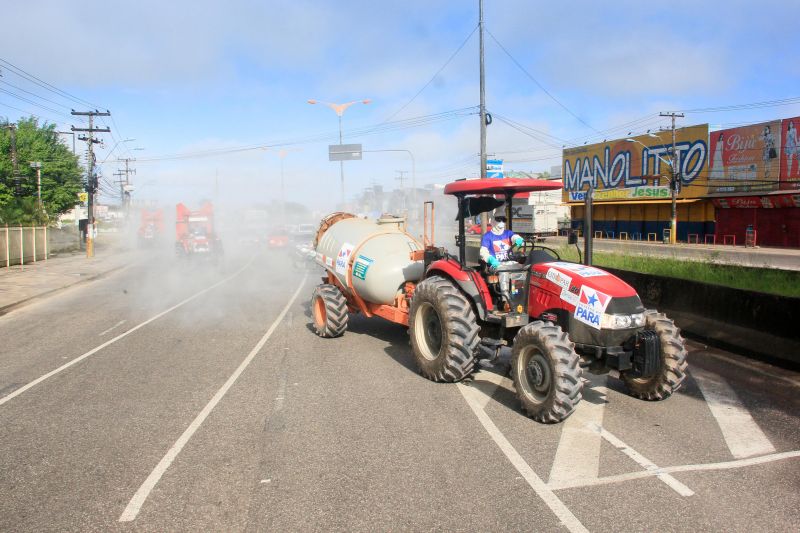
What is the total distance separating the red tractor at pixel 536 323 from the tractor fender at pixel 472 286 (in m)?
0.01

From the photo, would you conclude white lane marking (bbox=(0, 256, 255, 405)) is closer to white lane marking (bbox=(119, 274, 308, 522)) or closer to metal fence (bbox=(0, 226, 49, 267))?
white lane marking (bbox=(119, 274, 308, 522))

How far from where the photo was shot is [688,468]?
4703 mm

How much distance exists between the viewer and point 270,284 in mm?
19969

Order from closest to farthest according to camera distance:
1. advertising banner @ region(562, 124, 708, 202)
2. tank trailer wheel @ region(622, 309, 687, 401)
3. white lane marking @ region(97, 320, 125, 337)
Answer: tank trailer wheel @ region(622, 309, 687, 401), white lane marking @ region(97, 320, 125, 337), advertising banner @ region(562, 124, 708, 202)

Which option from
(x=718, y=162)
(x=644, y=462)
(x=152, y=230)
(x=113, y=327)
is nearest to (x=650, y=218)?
(x=718, y=162)

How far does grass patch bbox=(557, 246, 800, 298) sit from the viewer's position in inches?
365

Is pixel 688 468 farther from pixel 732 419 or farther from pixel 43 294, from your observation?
pixel 43 294

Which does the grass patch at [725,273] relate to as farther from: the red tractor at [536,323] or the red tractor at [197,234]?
the red tractor at [197,234]

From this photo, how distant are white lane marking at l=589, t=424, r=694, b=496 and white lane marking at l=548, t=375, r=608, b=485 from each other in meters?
0.09

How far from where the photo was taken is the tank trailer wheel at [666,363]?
602 centimetres

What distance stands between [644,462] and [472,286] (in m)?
3.03

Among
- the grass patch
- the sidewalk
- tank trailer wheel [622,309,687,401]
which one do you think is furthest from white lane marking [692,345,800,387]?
the sidewalk

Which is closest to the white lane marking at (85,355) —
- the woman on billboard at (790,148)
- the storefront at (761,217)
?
the storefront at (761,217)

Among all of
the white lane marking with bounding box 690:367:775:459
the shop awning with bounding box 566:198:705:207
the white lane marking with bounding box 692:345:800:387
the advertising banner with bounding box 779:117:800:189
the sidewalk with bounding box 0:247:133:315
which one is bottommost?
the white lane marking with bounding box 690:367:775:459
